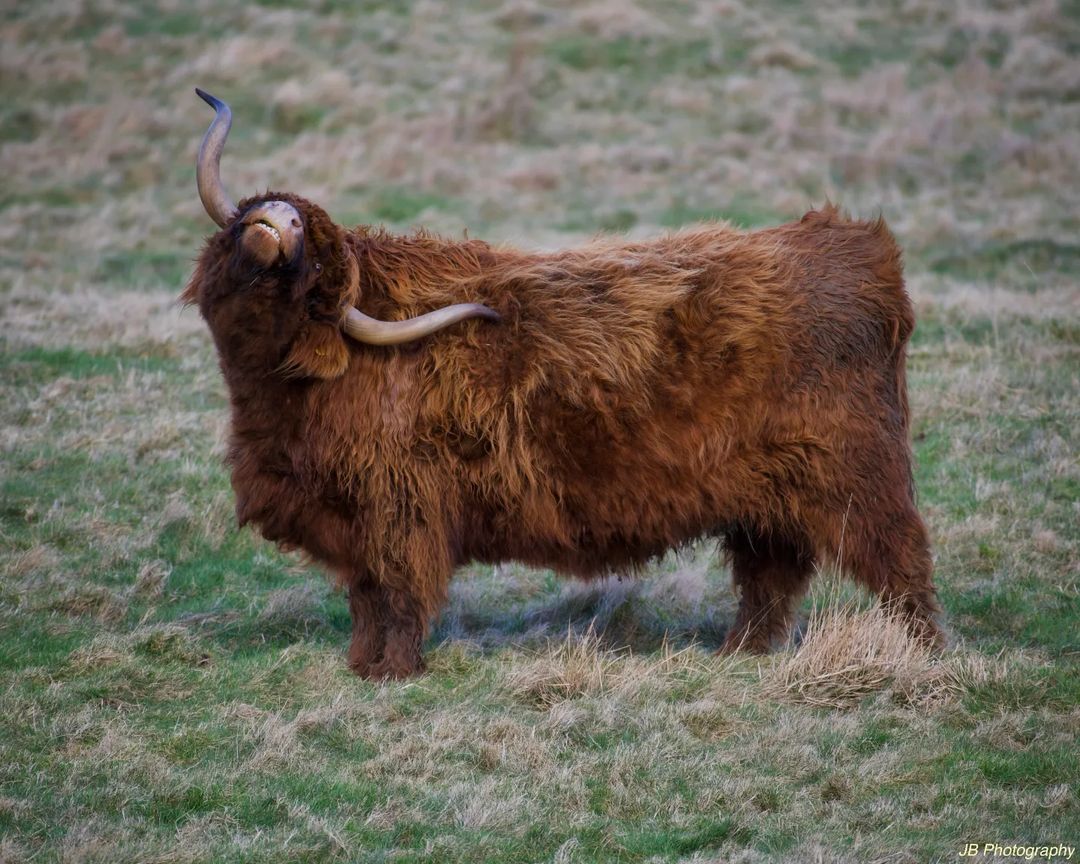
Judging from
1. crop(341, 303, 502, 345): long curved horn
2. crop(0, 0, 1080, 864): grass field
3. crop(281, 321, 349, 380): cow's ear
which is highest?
crop(341, 303, 502, 345): long curved horn

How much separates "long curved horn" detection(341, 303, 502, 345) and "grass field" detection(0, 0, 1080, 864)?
1494 millimetres

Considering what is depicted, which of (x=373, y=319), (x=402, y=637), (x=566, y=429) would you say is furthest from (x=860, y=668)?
(x=373, y=319)

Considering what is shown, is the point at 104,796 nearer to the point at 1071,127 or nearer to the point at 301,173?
the point at 301,173

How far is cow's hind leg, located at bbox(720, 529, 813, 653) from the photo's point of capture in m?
6.88

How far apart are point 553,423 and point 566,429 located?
6 cm

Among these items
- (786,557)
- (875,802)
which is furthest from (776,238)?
(875,802)

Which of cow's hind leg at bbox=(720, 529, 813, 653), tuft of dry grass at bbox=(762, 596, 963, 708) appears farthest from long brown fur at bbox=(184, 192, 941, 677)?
cow's hind leg at bbox=(720, 529, 813, 653)

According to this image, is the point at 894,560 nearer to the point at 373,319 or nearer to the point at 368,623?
the point at 368,623

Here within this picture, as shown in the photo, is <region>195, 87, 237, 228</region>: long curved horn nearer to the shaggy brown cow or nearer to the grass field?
the shaggy brown cow

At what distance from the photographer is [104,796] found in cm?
502

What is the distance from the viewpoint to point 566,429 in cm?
636

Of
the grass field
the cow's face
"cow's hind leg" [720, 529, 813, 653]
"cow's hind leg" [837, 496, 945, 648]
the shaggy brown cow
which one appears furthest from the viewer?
"cow's hind leg" [720, 529, 813, 653]

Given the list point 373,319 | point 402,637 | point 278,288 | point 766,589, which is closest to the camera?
point 278,288

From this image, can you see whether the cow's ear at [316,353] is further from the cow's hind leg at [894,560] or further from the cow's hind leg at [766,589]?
the cow's hind leg at [894,560]
